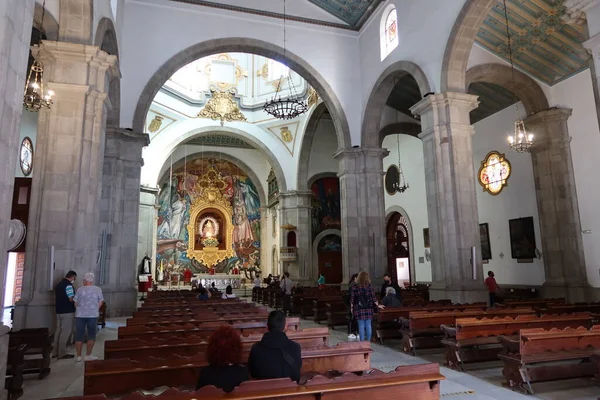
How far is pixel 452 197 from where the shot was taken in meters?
9.43

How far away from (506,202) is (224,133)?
14.6 metres

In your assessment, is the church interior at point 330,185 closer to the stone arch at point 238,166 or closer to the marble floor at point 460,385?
the marble floor at point 460,385

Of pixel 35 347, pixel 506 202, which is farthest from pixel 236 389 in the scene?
pixel 506 202

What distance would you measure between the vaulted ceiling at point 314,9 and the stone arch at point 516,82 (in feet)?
13.4

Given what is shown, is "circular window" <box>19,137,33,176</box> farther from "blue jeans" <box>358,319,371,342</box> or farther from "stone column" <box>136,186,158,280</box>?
"blue jeans" <box>358,319,371,342</box>

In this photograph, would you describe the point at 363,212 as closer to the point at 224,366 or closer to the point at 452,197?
the point at 452,197

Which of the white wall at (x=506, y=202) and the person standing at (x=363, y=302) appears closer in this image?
the person standing at (x=363, y=302)

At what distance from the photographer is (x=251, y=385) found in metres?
2.41

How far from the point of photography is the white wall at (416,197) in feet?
59.7

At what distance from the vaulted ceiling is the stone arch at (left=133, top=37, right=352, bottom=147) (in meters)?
1.09

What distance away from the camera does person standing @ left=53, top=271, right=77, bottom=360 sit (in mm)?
6242

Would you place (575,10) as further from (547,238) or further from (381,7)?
(381,7)

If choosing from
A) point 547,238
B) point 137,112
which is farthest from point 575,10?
point 137,112

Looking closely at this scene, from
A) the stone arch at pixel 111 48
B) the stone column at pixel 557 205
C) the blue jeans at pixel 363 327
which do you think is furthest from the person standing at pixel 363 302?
the stone column at pixel 557 205
